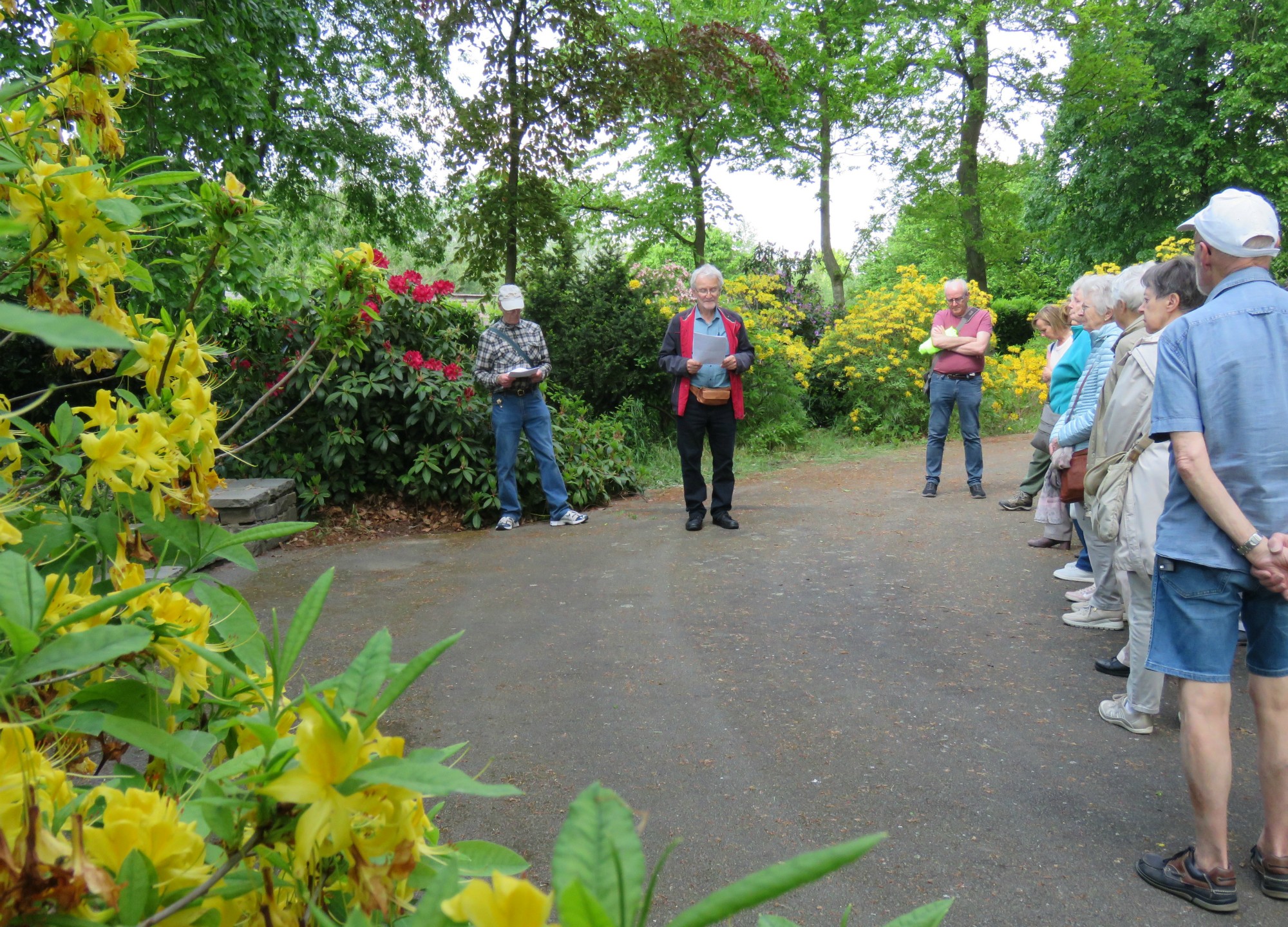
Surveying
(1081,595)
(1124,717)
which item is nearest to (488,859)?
(1124,717)

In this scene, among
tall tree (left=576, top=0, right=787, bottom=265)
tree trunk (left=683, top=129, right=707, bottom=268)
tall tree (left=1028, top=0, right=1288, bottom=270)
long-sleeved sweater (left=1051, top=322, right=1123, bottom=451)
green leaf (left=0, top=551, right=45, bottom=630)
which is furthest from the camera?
tall tree (left=1028, top=0, right=1288, bottom=270)

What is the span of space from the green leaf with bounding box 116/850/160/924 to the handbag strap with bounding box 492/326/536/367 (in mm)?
7237

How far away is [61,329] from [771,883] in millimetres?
441

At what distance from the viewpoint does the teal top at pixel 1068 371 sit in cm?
577

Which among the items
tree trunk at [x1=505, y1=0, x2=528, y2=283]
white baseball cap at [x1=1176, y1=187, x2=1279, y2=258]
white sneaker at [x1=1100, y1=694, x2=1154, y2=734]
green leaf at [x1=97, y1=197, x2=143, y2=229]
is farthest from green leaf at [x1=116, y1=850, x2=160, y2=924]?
tree trunk at [x1=505, y1=0, x2=528, y2=283]

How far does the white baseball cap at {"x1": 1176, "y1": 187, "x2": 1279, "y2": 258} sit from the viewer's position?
8.31 feet

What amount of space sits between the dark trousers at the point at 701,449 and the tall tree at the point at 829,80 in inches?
479

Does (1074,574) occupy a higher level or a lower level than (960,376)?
lower

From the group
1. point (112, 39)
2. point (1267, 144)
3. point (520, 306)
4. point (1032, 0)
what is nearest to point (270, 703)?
point (112, 39)

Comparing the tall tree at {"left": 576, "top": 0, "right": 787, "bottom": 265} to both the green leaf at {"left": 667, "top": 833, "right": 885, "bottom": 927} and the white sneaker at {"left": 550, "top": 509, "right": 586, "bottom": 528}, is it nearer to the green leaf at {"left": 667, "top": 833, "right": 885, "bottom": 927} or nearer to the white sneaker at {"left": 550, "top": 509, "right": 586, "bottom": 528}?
the white sneaker at {"left": 550, "top": 509, "right": 586, "bottom": 528}

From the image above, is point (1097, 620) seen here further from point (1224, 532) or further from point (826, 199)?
point (826, 199)

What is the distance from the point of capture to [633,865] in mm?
503

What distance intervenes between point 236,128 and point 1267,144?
2366 centimetres

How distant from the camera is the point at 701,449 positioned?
744 centimetres
